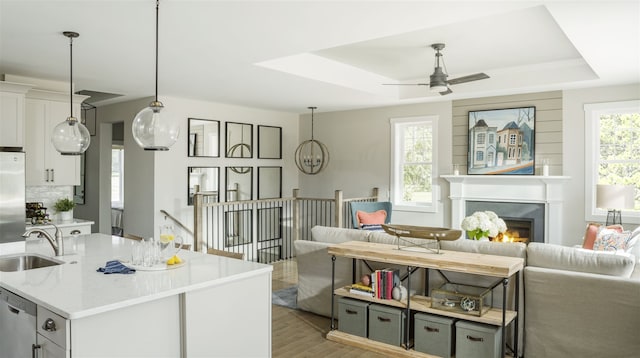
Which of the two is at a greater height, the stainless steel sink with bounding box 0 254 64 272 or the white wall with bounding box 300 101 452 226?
the white wall with bounding box 300 101 452 226

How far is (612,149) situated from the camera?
588 cm

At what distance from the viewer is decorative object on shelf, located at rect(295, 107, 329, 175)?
8.48m

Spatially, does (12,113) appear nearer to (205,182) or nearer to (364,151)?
(205,182)

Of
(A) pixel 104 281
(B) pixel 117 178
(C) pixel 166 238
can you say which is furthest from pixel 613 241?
(B) pixel 117 178

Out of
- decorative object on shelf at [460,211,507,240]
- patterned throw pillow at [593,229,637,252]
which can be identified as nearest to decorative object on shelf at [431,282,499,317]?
decorative object on shelf at [460,211,507,240]

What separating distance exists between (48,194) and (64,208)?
0.98 ft

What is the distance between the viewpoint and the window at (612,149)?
573 centimetres

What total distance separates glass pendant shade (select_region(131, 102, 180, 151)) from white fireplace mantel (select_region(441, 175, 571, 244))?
5.01m

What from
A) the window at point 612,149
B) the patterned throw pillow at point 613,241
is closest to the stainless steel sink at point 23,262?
the patterned throw pillow at point 613,241

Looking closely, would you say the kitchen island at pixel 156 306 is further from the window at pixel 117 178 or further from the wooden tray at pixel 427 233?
the window at pixel 117 178

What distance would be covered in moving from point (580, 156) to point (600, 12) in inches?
134

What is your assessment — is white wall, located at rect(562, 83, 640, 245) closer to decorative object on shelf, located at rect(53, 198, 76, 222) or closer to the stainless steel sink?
the stainless steel sink

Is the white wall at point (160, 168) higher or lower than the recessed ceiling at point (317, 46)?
lower

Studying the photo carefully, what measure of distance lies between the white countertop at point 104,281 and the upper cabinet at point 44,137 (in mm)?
2480
